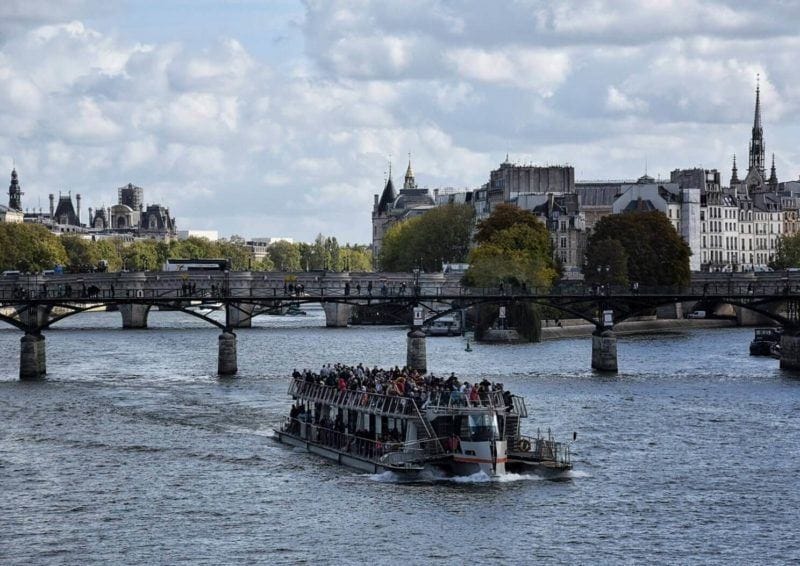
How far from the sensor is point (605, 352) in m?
115

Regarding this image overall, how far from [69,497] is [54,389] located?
1520 inches

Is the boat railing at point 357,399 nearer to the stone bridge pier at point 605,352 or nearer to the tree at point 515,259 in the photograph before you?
the stone bridge pier at point 605,352

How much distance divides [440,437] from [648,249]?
4527 inches

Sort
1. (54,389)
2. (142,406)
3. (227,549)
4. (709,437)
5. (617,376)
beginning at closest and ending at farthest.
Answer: (227,549), (709,437), (142,406), (54,389), (617,376)

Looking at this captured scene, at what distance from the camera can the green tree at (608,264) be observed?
16888 centimetres

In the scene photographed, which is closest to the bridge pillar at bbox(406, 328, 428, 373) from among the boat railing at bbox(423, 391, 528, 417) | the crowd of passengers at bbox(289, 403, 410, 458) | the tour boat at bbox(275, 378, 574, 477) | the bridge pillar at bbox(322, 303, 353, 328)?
the crowd of passengers at bbox(289, 403, 410, 458)

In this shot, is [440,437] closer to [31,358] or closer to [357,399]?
[357,399]

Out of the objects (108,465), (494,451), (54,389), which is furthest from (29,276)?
(494,451)

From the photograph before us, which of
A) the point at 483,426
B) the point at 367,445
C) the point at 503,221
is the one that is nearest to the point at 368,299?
the point at 367,445

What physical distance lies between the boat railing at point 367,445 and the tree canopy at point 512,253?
250 ft

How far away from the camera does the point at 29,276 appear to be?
7018 inches

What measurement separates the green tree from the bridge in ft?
7.35

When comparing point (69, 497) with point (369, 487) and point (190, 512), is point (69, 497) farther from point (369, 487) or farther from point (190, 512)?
point (369, 487)

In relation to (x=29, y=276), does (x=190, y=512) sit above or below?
below
